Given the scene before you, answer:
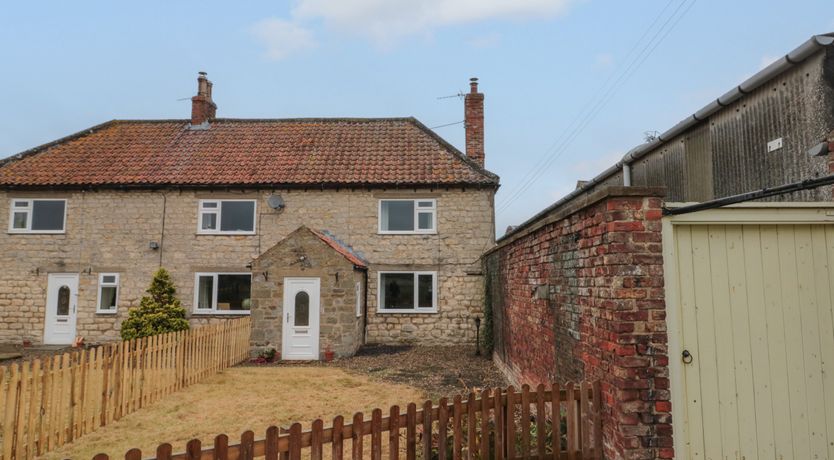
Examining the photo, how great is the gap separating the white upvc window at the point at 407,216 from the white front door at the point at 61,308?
10.7m

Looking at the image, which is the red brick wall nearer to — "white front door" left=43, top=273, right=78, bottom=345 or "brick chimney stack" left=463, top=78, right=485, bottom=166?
"brick chimney stack" left=463, top=78, right=485, bottom=166

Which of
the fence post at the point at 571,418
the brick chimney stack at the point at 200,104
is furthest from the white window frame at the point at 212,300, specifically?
the fence post at the point at 571,418

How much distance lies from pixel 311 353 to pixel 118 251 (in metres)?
8.36

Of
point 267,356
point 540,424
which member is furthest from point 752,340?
point 267,356

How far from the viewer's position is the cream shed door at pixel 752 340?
3.78 metres

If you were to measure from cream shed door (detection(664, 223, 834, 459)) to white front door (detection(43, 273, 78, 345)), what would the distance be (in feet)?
59.3

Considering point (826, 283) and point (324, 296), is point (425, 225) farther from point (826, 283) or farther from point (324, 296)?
point (826, 283)

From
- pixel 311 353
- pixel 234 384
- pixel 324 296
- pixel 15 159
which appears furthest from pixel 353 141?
pixel 15 159

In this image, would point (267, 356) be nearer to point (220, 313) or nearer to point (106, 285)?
point (220, 313)

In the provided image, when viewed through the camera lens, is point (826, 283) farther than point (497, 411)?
No

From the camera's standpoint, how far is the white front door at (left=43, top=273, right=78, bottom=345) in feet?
50.2

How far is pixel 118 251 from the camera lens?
15.7m

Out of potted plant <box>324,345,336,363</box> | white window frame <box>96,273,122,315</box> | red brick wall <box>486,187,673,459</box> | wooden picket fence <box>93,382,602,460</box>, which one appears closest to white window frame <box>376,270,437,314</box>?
potted plant <box>324,345,336,363</box>

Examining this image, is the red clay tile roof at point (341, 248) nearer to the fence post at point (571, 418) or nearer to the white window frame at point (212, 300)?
the white window frame at point (212, 300)
